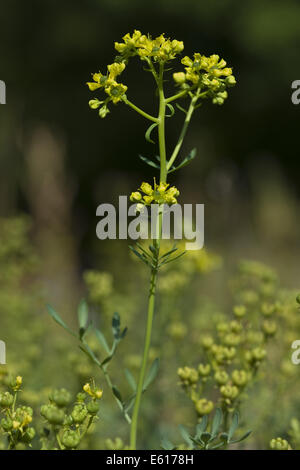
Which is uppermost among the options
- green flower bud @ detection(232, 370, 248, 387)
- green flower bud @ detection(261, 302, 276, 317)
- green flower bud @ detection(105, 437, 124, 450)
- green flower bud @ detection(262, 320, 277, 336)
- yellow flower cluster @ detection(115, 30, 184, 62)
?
yellow flower cluster @ detection(115, 30, 184, 62)

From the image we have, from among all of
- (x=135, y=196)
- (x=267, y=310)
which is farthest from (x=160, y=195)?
(x=267, y=310)

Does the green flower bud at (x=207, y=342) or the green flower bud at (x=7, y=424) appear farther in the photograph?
the green flower bud at (x=207, y=342)

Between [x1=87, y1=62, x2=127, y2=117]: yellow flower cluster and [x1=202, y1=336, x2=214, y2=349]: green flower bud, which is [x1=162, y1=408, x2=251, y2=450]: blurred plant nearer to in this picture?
[x1=202, y1=336, x2=214, y2=349]: green flower bud

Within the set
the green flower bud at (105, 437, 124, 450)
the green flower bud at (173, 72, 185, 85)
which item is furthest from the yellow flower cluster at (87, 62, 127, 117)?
the green flower bud at (105, 437, 124, 450)

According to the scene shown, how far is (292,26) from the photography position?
6.69 meters

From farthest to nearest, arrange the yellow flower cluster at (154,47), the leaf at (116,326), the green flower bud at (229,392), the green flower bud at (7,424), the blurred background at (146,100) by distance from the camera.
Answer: the blurred background at (146,100) < the green flower bud at (229,392) < the leaf at (116,326) < the yellow flower cluster at (154,47) < the green flower bud at (7,424)

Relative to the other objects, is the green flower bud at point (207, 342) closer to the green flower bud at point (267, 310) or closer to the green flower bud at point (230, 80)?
the green flower bud at point (267, 310)

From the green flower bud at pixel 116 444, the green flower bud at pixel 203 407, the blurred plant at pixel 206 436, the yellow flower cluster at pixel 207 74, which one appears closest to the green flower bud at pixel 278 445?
the blurred plant at pixel 206 436

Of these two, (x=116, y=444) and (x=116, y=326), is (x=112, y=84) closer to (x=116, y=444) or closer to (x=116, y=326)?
(x=116, y=326)

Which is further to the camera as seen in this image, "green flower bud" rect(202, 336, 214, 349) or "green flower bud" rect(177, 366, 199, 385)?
"green flower bud" rect(202, 336, 214, 349)

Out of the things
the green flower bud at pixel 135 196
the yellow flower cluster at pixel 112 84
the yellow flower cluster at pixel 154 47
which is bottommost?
the green flower bud at pixel 135 196

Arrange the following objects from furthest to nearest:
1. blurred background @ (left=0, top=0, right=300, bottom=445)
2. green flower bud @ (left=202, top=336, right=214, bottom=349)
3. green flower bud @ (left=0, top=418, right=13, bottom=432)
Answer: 1. blurred background @ (left=0, top=0, right=300, bottom=445)
2. green flower bud @ (left=202, top=336, right=214, bottom=349)
3. green flower bud @ (left=0, top=418, right=13, bottom=432)
